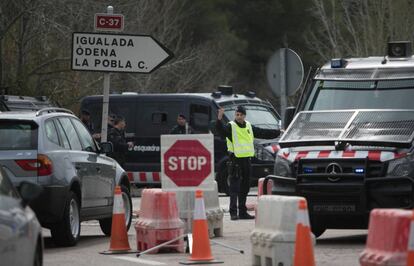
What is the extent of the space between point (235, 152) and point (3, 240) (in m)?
11.9

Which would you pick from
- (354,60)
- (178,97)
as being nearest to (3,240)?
(354,60)

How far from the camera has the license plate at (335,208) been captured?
1536cm

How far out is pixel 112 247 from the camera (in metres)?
15.3

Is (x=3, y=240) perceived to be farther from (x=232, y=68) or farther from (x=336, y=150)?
(x=232, y=68)

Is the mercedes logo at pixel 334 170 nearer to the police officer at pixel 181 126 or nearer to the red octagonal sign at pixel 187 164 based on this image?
the red octagonal sign at pixel 187 164

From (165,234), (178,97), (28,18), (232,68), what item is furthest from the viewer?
(232,68)

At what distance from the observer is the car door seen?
1709cm

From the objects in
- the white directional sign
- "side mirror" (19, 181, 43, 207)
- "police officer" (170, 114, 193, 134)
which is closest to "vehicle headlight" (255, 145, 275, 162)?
"police officer" (170, 114, 193, 134)

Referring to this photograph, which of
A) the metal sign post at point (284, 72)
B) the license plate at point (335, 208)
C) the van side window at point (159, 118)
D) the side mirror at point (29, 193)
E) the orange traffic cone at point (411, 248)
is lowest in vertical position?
the license plate at point (335, 208)

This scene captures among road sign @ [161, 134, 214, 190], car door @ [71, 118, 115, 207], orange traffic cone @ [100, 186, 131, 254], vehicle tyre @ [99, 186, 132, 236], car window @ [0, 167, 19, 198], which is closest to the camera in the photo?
car window @ [0, 167, 19, 198]

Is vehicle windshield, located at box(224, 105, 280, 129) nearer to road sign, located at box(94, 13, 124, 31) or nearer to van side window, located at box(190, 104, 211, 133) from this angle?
van side window, located at box(190, 104, 211, 133)

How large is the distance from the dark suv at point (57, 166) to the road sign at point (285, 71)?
19.2 feet

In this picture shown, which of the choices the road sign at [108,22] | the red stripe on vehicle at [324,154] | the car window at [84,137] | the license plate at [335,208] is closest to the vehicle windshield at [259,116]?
the road sign at [108,22]

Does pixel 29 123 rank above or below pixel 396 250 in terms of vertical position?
above
